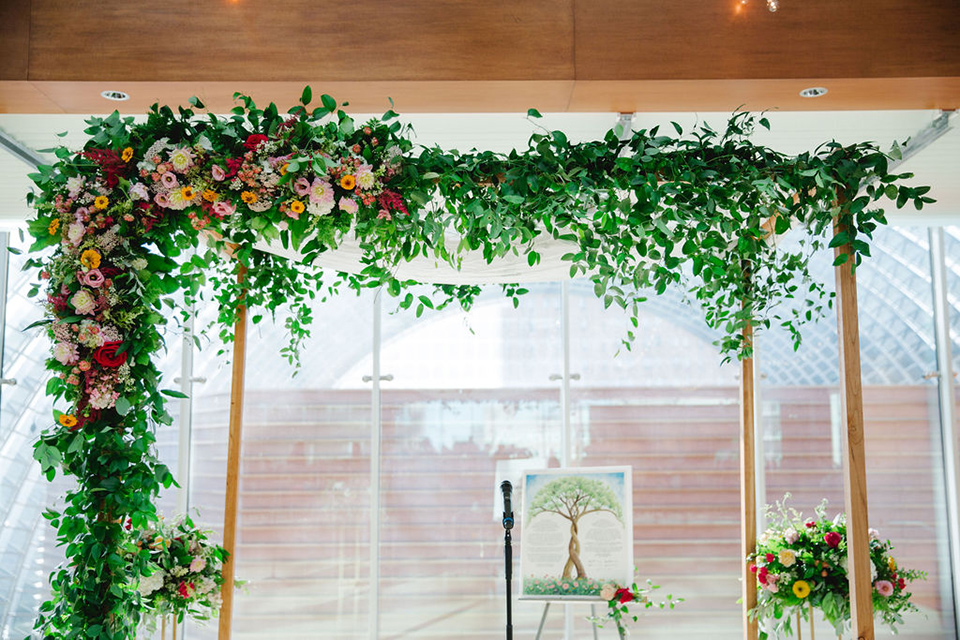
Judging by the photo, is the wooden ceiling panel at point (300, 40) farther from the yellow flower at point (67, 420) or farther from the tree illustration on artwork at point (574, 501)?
the tree illustration on artwork at point (574, 501)

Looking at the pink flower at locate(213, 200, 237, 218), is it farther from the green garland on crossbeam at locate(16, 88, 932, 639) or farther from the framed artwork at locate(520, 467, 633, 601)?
the framed artwork at locate(520, 467, 633, 601)

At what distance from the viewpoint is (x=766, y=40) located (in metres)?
3.60

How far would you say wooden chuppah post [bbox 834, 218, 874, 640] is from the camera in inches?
Answer: 126

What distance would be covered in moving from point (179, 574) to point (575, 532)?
2.22m

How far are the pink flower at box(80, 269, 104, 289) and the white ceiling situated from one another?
5.69ft

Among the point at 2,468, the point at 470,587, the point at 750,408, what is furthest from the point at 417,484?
the point at 2,468

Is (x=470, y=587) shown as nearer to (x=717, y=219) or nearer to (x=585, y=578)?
(x=585, y=578)

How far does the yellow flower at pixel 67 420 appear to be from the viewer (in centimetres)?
292

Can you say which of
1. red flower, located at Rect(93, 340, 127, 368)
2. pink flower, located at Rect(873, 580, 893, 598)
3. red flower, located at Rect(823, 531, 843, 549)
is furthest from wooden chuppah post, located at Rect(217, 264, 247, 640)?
pink flower, located at Rect(873, 580, 893, 598)

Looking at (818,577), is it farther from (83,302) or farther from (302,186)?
(83,302)

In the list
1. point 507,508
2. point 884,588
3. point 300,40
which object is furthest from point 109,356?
point 884,588

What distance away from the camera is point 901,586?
454 cm

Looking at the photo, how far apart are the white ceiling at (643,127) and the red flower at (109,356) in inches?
73.2

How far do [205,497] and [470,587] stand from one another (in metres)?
1.94
